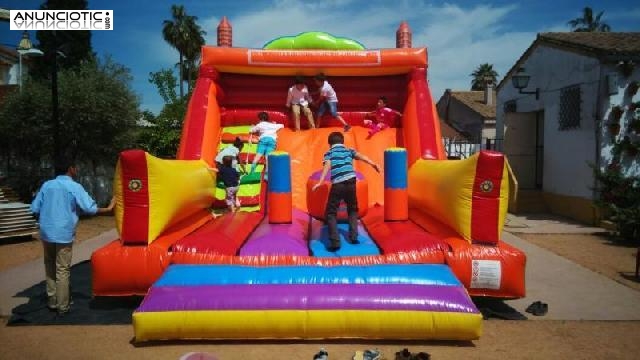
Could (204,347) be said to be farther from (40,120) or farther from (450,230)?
(40,120)

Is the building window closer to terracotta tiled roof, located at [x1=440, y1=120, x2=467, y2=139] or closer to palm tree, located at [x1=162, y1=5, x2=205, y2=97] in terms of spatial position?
terracotta tiled roof, located at [x1=440, y1=120, x2=467, y2=139]

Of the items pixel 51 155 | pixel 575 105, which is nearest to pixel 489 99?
pixel 575 105

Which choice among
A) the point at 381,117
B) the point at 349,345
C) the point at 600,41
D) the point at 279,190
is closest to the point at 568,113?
the point at 600,41

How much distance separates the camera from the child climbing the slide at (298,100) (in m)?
7.97

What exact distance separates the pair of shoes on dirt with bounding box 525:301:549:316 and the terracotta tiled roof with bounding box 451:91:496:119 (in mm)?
26140

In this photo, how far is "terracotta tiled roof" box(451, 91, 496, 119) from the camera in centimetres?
2947

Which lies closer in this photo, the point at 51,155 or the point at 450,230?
the point at 450,230

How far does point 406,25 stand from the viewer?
8.64 meters

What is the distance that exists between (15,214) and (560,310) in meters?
8.87

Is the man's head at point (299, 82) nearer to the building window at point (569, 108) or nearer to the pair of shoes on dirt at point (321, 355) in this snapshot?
the pair of shoes on dirt at point (321, 355)

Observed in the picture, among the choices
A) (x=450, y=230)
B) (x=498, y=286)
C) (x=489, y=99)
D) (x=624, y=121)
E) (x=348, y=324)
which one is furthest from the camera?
(x=489, y=99)

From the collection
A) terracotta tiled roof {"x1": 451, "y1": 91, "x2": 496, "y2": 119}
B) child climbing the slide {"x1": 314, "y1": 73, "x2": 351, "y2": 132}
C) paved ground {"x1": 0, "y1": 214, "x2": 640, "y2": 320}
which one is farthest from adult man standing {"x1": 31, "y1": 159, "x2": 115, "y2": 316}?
terracotta tiled roof {"x1": 451, "y1": 91, "x2": 496, "y2": 119}

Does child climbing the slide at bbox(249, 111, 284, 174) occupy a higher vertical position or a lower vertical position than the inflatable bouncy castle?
higher

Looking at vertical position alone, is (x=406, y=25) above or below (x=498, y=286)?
above
